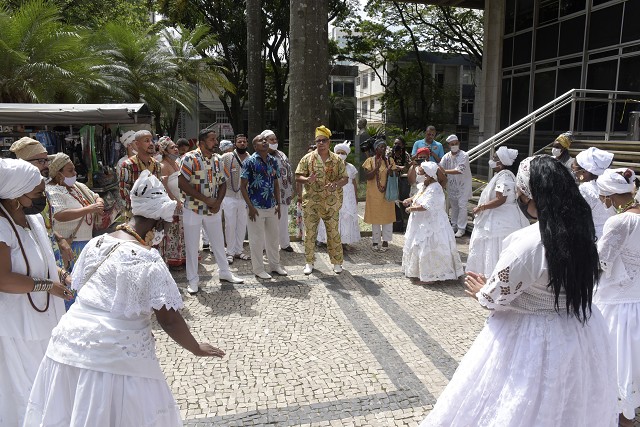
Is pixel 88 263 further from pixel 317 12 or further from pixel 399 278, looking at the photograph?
pixel 317 12

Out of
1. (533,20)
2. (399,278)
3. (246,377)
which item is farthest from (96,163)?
(533,20)

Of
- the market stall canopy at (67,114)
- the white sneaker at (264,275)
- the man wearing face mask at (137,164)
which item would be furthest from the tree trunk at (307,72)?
the man wearing face mask at (137,164)

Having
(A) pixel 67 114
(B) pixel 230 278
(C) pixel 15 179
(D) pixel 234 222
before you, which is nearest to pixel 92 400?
(C) pixel 15 179

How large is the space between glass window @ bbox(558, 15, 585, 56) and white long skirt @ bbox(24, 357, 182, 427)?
52.2 ft

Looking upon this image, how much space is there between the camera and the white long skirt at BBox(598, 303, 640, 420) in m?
3.15

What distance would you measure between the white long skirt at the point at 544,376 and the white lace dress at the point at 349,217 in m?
5.83

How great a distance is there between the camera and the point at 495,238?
6039 millimetres

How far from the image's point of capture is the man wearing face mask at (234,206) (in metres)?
7.54

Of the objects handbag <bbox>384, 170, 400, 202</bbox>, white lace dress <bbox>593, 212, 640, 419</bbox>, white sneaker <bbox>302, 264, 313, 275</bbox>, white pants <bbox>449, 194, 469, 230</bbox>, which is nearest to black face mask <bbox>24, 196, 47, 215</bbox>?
white lace dress <bbox>593, 212, 640, 419</bbox>

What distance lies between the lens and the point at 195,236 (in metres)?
6.05

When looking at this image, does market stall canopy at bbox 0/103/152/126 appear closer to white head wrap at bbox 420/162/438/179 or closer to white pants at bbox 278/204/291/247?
white pants at bbox 278/204/291/247

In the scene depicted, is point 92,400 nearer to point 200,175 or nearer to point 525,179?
point 525,179

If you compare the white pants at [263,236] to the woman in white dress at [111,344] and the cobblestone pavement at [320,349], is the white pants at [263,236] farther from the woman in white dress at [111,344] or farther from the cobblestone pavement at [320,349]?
the woman in white dress at [111,344]

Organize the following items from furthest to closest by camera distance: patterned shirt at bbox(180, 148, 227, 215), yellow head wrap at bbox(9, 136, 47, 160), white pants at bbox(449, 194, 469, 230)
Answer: white pants at bbox(449, 194, 469, 230), patterned shirt at bbox(180, 148, 227, 215), yellow head wrap at bbox(9, 136, 47, 160)
